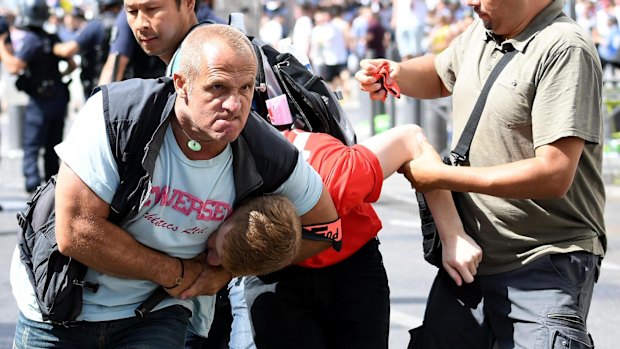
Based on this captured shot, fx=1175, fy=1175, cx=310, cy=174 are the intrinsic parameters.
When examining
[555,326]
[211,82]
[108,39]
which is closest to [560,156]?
[555,326]

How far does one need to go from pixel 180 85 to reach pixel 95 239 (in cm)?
48

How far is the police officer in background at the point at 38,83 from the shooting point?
1134 centimetres

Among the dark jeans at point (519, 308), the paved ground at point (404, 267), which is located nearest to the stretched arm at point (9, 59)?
the paved ground at point (404, 267)

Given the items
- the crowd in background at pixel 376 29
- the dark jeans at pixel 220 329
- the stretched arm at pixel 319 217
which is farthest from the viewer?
the crowd in background at pixel 376 29

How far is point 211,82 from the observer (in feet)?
10.4

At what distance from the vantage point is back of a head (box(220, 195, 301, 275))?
10.8 feet

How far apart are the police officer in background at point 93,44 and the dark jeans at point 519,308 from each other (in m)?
7.27

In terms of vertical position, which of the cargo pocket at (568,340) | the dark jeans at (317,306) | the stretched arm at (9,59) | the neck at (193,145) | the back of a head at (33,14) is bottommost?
the stretched arm at (9,59)

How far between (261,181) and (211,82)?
37 cm

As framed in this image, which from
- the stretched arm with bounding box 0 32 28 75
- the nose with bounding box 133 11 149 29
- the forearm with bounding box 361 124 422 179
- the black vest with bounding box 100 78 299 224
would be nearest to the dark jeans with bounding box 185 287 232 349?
the forearm with bounding box 361 124 422 179

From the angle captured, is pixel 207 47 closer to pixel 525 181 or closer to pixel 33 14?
pixel 525 181

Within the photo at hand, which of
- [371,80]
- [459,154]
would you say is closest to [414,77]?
[371,80]

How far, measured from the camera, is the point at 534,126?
12.0ft

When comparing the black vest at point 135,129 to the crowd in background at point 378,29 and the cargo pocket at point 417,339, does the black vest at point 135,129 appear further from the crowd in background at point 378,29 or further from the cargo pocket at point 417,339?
the crowd in background at point 378,29
